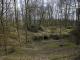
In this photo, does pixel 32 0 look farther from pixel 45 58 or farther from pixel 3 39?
pixel 45 58

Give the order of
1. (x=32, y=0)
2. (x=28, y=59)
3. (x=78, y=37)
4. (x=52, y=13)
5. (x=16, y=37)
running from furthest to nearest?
(x=52, y=13), (x=32, y=0), (x=16, y=37), (x=78, y=37), (x=28, y=59)

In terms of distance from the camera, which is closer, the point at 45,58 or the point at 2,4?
the point at 45,58

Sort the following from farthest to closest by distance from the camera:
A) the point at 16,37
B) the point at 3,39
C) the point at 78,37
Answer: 1. the point at 16,37
2. the point at 3,39
3. the point at 78,37

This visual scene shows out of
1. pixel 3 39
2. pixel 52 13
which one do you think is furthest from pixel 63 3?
pixel 3 39

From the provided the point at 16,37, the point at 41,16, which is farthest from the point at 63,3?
the point at 16,37

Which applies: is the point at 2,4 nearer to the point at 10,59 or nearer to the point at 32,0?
the point at 10,59

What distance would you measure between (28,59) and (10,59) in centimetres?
147

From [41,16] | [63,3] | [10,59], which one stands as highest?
[63,3]

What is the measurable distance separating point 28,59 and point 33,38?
47.7 ft

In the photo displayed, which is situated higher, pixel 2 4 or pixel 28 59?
pixel 2 4

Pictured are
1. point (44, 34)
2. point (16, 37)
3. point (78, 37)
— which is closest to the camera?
point (78, 37)

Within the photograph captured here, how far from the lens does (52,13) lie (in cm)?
5656

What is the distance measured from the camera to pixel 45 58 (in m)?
14.9

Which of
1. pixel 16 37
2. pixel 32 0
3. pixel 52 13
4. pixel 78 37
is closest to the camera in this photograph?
pixel 78 37
